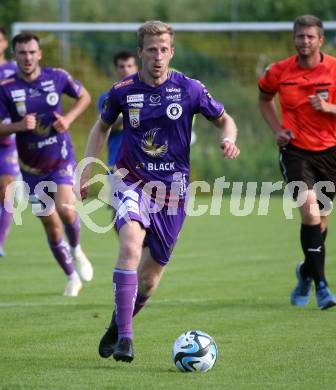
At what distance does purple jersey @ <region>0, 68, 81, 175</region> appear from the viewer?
422 inches

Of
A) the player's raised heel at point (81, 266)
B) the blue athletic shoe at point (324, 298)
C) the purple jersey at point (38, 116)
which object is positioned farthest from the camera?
the player's raised heel at point (81, 266)

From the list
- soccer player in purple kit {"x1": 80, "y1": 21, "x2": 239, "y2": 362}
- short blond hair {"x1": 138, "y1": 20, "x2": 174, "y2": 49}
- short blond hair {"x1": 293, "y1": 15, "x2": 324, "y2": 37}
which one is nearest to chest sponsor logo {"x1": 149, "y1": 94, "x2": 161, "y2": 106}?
soccer player in purple kit {"x1": 80, "y1": 21, "x2": 239, "y2": 362}

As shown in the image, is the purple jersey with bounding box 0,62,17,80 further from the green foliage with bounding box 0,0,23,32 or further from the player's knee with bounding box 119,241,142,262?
the green foliage with bounding box 0,0,23,32

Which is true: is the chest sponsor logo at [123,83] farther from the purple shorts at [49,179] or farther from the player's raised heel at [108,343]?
the purple shorts at [49,179]

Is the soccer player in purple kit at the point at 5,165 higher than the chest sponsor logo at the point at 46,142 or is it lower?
lower

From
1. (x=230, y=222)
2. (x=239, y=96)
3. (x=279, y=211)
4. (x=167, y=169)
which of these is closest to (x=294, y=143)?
(x=167, y=169)

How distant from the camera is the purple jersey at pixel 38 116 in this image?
10711mm

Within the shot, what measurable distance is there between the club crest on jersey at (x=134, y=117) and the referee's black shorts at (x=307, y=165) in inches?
100

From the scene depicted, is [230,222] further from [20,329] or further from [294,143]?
[20,329]

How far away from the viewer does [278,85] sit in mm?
9781

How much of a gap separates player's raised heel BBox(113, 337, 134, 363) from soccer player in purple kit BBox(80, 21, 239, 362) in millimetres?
513

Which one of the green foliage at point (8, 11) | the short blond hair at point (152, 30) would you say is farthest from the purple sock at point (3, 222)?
the green foliage at point (8, 11)

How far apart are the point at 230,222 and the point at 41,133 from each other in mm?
8106

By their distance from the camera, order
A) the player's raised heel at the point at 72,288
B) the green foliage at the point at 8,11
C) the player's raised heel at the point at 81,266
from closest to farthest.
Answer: the player's raised heel at the point at 72,288
the player's raised heel at the point at 81,266
the green foliage at the point at 8,11
